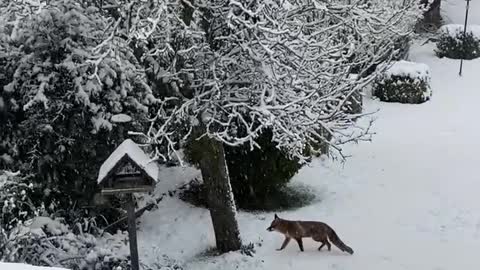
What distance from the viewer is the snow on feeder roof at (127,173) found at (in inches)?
189

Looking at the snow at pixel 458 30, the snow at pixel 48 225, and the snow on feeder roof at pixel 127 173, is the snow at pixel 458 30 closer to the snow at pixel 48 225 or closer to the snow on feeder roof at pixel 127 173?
the snow at pixel 48 225

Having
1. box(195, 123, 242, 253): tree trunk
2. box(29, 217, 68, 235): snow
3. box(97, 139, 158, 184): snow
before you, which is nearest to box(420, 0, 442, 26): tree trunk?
box(195, 123, 242, 253): tree trunk

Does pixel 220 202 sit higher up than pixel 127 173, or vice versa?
pixel 127 173

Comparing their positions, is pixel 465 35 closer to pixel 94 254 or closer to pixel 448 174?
pixel 448 174

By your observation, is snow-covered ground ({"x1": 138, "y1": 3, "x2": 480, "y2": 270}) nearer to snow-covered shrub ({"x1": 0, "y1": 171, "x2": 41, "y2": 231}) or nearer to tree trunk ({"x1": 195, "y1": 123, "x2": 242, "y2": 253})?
tree trunk ({"x1": 195, "y1": 123, "x2": 242, "y2": 253})

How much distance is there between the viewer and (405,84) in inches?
584

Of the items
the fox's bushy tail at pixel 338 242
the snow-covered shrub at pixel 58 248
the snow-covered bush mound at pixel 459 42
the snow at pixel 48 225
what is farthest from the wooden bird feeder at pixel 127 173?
the snow-covered bush mound at pixel 459 42

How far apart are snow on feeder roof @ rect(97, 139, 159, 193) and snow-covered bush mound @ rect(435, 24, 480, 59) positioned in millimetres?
15023

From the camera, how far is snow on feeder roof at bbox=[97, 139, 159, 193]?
4.79 m

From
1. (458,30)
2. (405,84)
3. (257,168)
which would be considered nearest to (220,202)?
(257,168)

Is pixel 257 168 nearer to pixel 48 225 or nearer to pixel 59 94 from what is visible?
pixel 59 94

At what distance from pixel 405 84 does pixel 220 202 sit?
8976 mm

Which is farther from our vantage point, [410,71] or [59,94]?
[410,71]

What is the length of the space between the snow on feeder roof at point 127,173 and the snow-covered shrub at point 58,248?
116cm
